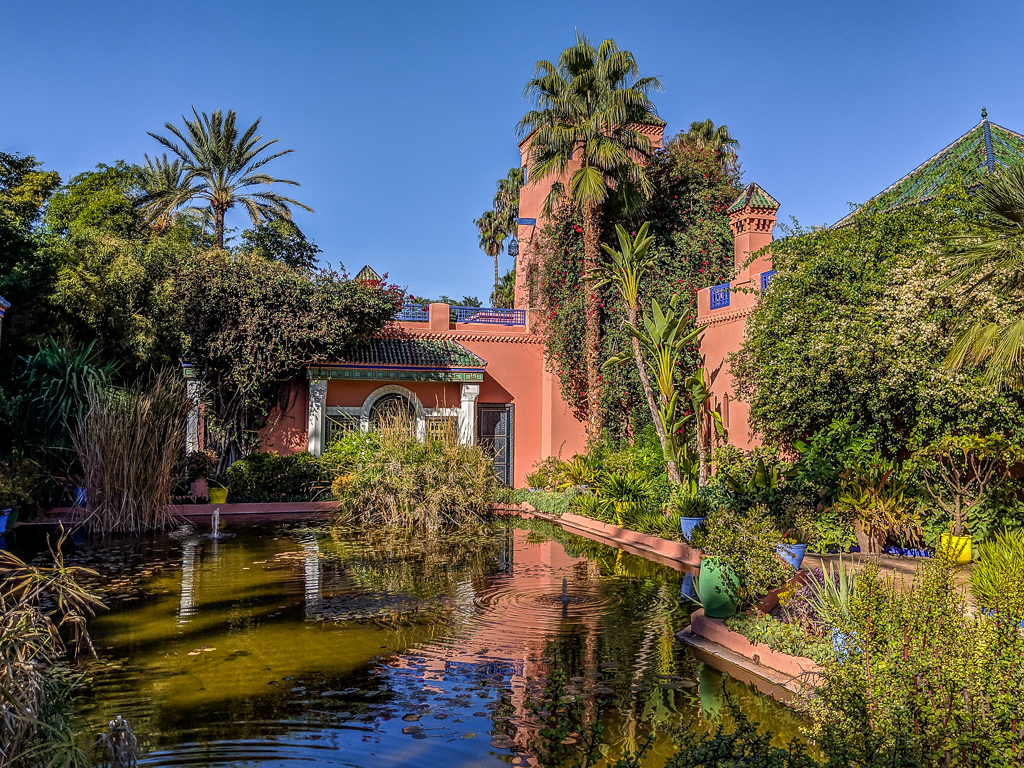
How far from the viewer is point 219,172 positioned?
22188mm

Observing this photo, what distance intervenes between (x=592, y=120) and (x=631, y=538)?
341 inches

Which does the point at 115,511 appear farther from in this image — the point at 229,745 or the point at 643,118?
the point at 643,118

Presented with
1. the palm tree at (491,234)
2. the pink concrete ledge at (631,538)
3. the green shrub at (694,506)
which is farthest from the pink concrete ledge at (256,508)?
the palm tree at (491,234)

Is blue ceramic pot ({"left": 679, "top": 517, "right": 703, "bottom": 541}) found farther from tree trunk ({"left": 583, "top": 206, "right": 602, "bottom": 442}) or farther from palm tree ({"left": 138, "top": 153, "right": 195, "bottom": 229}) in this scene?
palm tree ({"left": 138, "top": 153, "right": 195, "bottom": 229})

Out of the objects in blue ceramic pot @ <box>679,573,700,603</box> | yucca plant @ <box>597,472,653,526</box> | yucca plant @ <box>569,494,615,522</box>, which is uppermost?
yucca plant @ <box>597,472,653,526</box>

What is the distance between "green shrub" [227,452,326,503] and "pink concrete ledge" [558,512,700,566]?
17.9 ft

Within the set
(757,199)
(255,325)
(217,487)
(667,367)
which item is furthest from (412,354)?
(757,199)

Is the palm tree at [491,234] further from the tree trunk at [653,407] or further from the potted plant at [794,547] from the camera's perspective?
the potted plant at [794,547]

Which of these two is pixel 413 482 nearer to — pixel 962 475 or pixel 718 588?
pixel 718 588

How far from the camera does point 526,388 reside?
19.5 meters

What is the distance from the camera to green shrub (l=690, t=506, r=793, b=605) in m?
6.09

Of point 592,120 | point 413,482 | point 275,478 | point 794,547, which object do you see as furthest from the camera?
point 275,478

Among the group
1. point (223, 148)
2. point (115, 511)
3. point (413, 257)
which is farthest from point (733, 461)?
point (223, 148)

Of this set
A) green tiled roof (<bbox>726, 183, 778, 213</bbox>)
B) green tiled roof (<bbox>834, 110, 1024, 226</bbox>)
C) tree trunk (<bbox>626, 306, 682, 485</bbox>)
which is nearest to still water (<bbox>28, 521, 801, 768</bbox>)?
tree trunk (<bbox>626, 306, 682, 485</bbox>)
